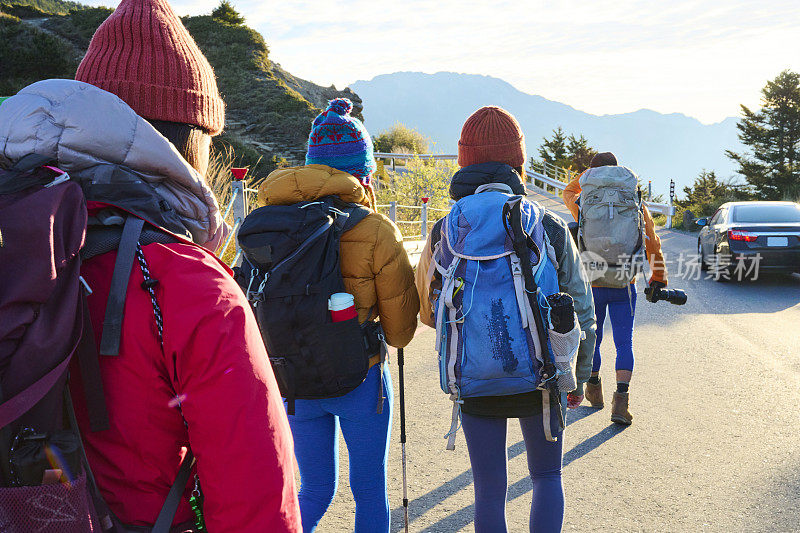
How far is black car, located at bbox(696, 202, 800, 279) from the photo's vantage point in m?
11.6

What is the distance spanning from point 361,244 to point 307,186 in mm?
351

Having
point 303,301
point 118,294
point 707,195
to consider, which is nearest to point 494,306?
point 303,301

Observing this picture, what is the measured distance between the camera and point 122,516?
1110 mm

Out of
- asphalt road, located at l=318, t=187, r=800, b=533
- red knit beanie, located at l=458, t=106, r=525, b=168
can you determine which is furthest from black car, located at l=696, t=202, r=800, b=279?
red knit beanie, located at l=458, t=106, r=525, b=168

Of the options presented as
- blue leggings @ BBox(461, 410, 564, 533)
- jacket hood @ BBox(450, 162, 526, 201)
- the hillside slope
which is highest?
the hillside slope

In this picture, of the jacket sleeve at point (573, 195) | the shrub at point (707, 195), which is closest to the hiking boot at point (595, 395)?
the jacket sleeve at point (573, 195)

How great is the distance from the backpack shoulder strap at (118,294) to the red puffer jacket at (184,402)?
0.05 ft

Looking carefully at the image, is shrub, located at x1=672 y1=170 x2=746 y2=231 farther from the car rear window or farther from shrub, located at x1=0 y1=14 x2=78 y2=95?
shrub, located at x1=0 y1=14 x2=78 y2=95

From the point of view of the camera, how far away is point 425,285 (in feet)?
9.43

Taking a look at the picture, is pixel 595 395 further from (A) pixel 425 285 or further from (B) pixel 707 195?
(B) pixel 707 195

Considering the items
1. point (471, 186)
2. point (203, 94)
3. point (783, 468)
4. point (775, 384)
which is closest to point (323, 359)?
point (471, 186)

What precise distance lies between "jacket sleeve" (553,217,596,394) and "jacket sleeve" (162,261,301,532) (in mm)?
1786

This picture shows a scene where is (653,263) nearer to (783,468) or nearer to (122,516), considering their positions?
(783,468)

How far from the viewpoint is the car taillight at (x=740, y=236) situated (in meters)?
11.9
